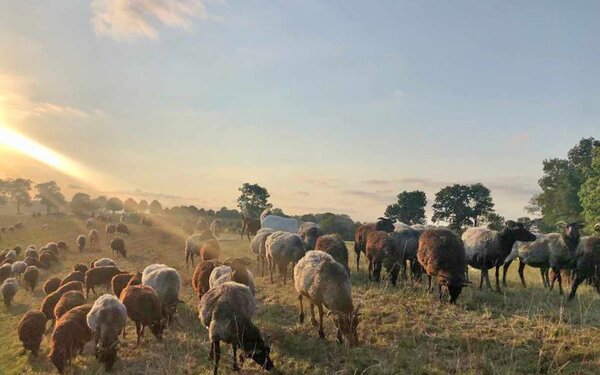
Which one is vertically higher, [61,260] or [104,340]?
[104,340]

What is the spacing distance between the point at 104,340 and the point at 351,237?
65.4 metres

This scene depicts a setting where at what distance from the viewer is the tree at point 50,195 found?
147000 mm

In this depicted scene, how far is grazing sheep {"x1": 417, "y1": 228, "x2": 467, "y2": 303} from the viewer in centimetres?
1364

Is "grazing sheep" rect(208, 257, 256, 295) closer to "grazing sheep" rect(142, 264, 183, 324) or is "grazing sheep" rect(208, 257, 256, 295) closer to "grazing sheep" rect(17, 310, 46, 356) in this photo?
"grazing sheep" rect(142, 264, 183, 324)

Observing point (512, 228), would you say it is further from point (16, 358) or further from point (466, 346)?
point (16, 358)

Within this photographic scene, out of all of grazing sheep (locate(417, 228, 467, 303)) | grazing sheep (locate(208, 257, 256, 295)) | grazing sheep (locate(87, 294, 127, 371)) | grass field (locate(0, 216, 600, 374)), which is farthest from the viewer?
grazing sheep (locate(208, 257, 256, 295))

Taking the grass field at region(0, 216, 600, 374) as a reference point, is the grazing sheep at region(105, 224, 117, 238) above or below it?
below

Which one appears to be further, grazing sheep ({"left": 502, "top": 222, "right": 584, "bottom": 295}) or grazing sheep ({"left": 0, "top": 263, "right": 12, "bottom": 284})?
grazing sheep ({"left": 0, "top": 263, "right": 12, "bottom": 284})

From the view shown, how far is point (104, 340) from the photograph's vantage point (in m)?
13.3

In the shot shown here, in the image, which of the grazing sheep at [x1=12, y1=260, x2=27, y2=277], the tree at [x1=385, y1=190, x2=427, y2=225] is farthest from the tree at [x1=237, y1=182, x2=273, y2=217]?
the grazing sheep at [x1=12, y1=260, x2=27, y2=277]

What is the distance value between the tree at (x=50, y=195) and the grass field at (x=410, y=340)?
5900 inches

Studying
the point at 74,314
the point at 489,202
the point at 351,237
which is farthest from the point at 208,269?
the point at 489,202

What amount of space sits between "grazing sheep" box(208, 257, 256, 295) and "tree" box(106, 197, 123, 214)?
150 meters

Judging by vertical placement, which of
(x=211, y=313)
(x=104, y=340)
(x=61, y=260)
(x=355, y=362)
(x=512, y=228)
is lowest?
(x=61, y=260)
